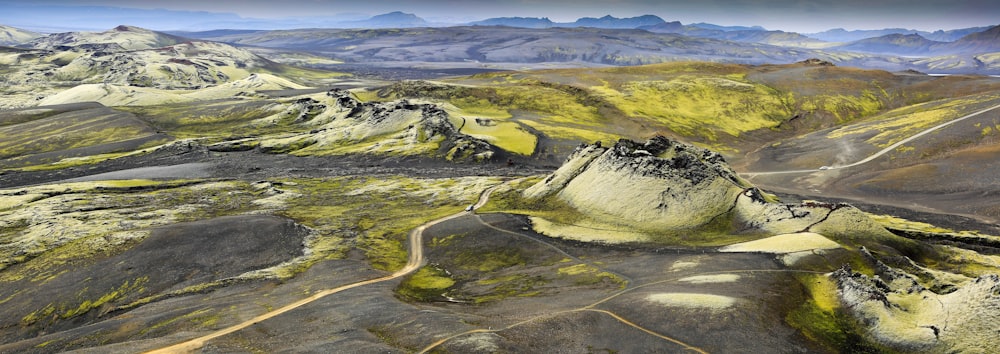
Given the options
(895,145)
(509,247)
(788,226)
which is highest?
(895,145)

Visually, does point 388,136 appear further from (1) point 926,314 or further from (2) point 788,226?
(1) point 926,314

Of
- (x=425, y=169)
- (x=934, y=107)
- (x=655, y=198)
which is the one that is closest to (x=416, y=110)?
(x=425, y=169)

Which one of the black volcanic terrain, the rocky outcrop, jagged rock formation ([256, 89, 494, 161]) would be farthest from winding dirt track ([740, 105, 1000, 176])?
the rocky outcrop

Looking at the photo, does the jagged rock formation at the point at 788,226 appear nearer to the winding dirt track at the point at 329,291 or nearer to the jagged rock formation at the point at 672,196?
the jagged rock formation at the point at 672,196

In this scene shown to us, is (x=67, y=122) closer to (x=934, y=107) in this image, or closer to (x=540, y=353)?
(x=540, y=353)

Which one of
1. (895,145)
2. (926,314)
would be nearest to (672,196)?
(926,314)

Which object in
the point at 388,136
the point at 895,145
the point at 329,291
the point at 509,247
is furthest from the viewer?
the point at 388,136
